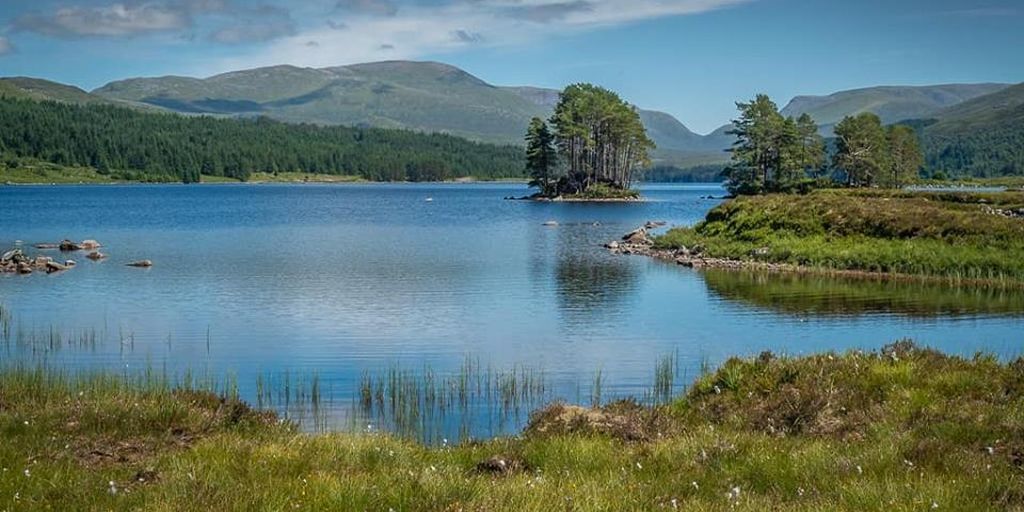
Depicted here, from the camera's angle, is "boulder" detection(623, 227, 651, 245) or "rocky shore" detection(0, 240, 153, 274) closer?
"rocky shore" detection(0, 240, 153, 274)

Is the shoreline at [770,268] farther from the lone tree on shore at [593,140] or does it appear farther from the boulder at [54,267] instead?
the lone tree on shore at [593,140]

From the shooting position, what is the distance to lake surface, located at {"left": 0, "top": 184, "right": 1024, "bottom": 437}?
94.7ft

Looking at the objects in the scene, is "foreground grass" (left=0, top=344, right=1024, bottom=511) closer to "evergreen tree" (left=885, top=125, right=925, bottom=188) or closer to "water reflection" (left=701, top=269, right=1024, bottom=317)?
"water reflection" (left=701, top=269, right=1024, bottom=317)

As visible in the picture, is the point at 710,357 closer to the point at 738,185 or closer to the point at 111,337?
the point at 111,337

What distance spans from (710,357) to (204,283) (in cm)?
3219

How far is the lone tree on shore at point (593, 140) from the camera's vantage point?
172125mm

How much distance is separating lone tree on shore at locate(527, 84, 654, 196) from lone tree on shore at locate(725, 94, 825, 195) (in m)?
27.3

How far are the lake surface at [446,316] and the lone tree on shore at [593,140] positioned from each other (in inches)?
3830

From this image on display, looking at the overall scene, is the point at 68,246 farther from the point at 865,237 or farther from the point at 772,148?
the point at 772,148

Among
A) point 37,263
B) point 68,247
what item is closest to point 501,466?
point 37,263

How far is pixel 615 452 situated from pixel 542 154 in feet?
551

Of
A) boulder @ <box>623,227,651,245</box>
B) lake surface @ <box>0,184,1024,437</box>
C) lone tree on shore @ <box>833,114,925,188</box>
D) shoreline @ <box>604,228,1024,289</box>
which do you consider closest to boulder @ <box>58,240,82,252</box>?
lake surface @ <box>0,184,1024,437</box>

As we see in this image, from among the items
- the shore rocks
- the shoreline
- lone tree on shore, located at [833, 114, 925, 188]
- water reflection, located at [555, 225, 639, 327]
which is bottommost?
water reflection, located at [555, 225, 639, 327]

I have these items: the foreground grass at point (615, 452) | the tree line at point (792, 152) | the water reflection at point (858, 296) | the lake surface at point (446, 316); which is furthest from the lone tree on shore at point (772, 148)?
the foreground grass at point (615, 452)
